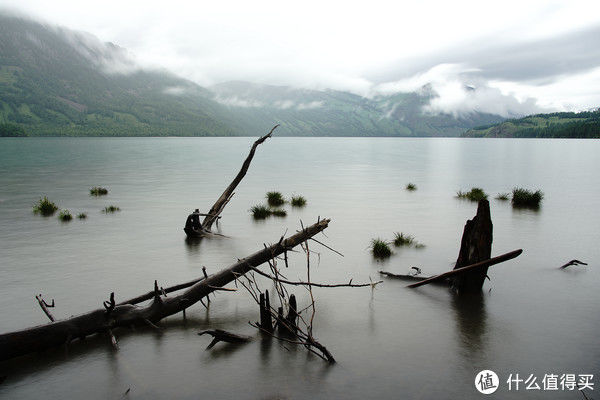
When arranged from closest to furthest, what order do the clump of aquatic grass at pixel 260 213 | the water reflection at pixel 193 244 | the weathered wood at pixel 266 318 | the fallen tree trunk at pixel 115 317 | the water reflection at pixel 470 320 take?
the fallen tree trunk at pixel 115 317 → the water reflection at pixel 470 320 → the weathered wood at pixel 266 318 → the water reflection at pixel 193 244 → the clump of aquatic grass at pixel 260 213

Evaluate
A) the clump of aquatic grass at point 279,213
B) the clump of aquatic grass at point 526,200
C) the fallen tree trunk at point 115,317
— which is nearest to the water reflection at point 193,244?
the clump of aquatic grass at point 279,213

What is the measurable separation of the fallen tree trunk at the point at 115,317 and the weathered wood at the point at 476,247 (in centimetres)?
373

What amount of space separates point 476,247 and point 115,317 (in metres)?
8.39

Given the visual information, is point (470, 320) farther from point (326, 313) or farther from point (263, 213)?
point (263, 213)

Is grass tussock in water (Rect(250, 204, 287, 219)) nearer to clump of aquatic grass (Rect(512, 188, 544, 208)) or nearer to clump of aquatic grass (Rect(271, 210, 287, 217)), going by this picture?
clump of aquatic grass (Rect(271, 210, 287, 217))

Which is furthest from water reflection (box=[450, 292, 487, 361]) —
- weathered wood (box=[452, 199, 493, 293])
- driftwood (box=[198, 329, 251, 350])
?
driftwood (box=[198, 329, 251, 350])

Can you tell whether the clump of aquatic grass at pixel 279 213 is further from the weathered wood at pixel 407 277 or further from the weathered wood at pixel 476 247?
the weathered wood at pixel 476 247

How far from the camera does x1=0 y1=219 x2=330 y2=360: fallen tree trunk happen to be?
24.9 feet

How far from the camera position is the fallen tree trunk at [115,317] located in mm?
7578

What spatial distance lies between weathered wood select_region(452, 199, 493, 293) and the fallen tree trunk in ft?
12.2

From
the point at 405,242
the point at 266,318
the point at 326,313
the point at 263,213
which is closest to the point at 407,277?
the point at 326,313

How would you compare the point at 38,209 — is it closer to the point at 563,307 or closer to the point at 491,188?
the point at 563,307

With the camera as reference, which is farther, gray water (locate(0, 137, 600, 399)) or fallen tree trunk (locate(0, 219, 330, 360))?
fallen tree trunk (locate(0, 219, 330, 360))

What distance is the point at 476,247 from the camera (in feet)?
35.1
